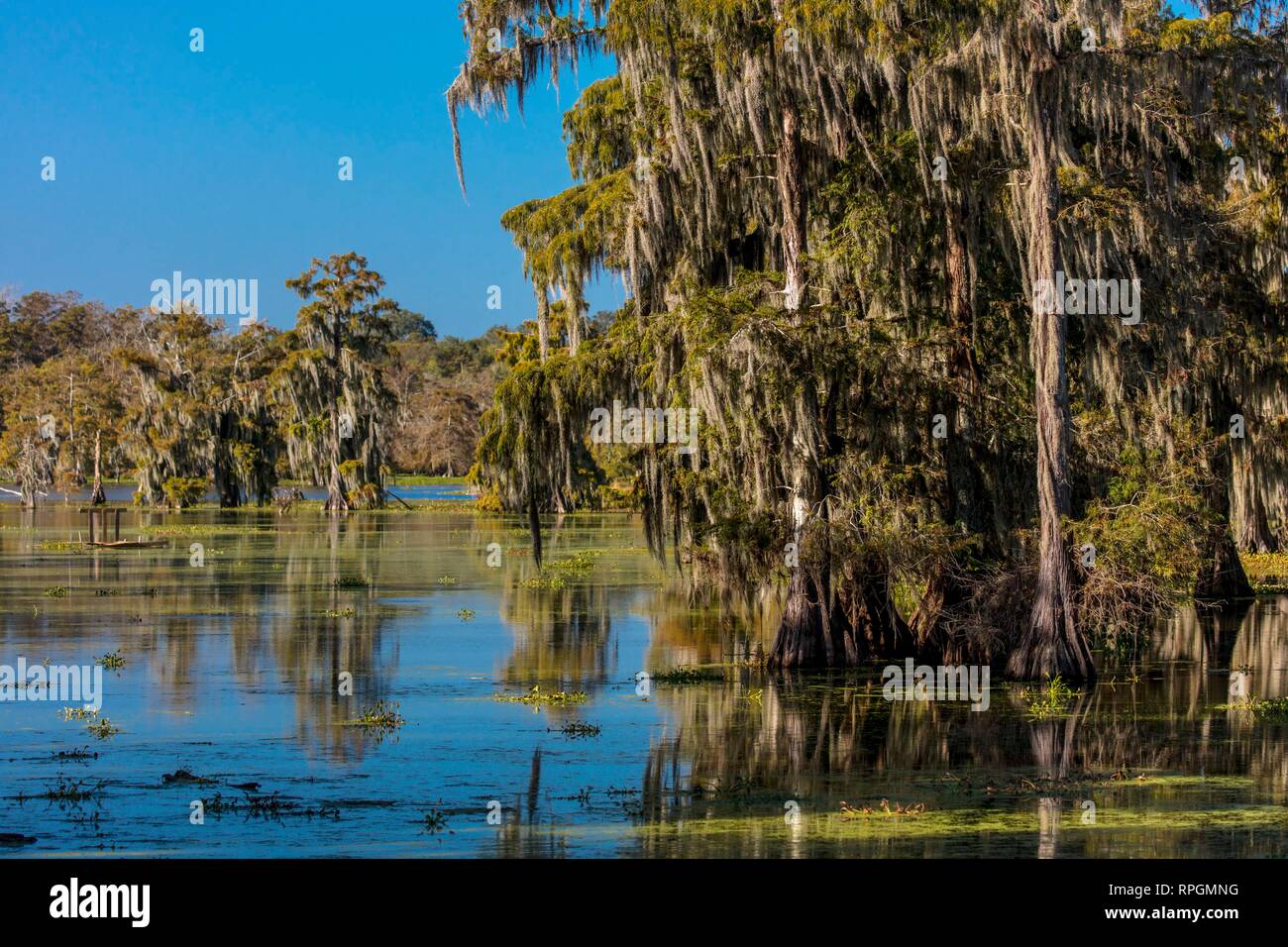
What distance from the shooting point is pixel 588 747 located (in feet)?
48.9

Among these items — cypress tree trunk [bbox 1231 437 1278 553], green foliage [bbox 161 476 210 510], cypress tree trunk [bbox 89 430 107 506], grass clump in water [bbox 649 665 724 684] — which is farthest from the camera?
cypress tree trunk [bbox 89 430 107 506]

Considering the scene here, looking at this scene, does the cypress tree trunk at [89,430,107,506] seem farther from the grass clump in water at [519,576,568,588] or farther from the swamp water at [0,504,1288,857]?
the swamp water at [0,504,1288,857]

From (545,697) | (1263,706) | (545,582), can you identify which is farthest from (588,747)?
(545,582)

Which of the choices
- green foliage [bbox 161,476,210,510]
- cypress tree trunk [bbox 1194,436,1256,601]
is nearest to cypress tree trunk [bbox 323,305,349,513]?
green foliage [bbox 161,476,210,510]

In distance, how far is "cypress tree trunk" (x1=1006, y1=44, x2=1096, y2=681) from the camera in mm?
18281

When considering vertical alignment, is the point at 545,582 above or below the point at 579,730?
above

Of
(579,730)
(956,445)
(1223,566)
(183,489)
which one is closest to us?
(579,730)
